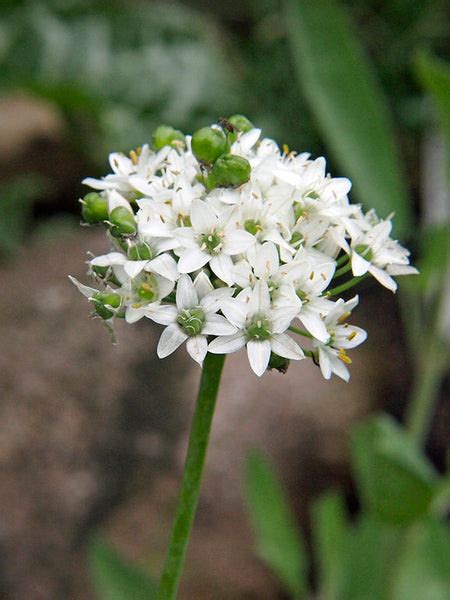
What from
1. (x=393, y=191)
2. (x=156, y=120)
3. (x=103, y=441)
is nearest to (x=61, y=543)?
(x=103, y=441)

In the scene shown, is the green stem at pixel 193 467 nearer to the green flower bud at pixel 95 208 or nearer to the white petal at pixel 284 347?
the white petal at pixel 284 347

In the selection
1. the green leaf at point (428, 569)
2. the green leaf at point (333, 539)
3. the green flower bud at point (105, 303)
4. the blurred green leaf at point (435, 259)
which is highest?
the green flower bud at point (105, 303)

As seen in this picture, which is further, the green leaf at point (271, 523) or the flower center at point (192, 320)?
the green leaf at point (271, 523)

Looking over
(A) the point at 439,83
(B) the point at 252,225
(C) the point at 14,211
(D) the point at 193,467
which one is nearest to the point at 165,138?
(B) the point at 252,225

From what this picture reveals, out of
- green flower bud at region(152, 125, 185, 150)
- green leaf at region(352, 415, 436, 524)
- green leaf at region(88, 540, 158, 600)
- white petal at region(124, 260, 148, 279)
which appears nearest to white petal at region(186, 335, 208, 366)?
white petal at region(124, 260, 148, 279)

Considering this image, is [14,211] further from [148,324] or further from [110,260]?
[110,260]

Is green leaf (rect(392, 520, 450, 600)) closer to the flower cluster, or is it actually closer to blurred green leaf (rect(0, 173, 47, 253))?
the flower cluster

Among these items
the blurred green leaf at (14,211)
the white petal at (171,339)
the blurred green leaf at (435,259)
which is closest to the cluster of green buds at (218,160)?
the white petal at (171,339)

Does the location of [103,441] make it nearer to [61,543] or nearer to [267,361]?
[61,543]
